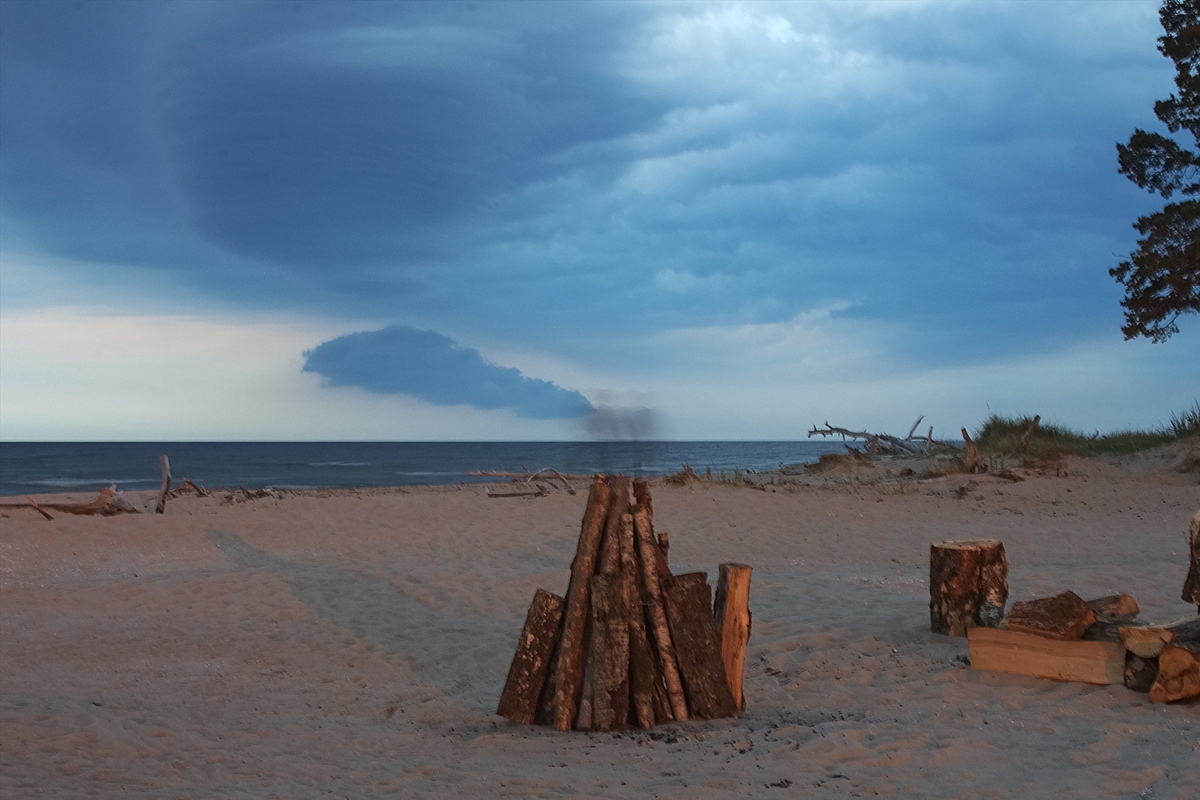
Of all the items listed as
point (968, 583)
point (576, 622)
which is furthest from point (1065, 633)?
point (576, 622)

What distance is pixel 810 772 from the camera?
12.7 ft

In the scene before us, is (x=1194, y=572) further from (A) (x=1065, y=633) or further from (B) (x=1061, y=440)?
(B) (x=1061, y=440)

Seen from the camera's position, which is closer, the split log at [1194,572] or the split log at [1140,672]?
the split log at [1140,672]

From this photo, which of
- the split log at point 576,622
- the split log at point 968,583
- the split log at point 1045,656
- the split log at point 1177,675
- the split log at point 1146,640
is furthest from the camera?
the split log at point 968,583

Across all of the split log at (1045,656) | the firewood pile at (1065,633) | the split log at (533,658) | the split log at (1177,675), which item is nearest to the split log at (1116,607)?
the firewood pile at (1065,633)

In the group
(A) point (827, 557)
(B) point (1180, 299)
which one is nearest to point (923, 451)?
(B) point (1180, 299)

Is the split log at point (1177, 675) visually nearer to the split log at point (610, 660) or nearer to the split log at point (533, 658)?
the split log at point (610, 660)

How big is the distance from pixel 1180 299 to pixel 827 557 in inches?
485

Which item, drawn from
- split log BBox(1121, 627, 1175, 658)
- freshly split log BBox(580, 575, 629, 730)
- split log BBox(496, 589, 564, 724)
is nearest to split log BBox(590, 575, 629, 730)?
freshly split log BBox(580, 575, 629, 730)

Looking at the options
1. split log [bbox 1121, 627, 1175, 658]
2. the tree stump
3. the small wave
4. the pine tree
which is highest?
the pine tree

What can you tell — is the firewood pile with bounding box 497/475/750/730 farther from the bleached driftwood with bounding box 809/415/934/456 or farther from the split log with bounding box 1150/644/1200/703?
the bleached driftwood with bounding box 809/415/934/456

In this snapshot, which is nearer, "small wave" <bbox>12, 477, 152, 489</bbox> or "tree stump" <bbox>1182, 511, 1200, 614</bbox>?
"tree stump" <bbox>1182, 511, 1200, 614</bbox>

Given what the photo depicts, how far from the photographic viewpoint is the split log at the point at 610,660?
188 inches

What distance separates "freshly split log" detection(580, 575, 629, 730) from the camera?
478cm
